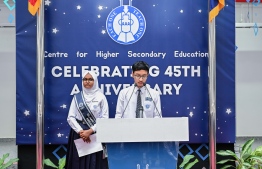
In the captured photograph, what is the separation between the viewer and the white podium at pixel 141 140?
340 cm

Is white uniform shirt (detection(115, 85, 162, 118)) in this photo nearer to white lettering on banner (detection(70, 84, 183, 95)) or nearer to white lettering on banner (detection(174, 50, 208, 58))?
white lettering on banner (detection(70, 84, 183, 95))

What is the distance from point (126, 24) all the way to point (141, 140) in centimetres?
190

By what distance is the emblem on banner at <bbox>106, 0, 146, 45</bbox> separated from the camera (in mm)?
4953

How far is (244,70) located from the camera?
964 cm

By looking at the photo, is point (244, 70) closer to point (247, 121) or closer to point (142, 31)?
point (247, 121)

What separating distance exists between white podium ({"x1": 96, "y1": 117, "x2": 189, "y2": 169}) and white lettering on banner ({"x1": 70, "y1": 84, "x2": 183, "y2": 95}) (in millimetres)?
1527

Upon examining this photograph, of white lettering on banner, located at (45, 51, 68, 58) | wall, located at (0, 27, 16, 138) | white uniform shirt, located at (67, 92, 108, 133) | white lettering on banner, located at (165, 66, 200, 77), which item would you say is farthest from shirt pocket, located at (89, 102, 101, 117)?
wall, located at (0, 27, 16, 138)

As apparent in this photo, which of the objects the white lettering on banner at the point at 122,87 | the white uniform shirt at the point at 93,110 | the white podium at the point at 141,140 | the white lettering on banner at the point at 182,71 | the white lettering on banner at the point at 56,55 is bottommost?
the white podium at the point at 141,140

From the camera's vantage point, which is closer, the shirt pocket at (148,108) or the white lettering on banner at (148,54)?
the shirt pocket at (148,108)

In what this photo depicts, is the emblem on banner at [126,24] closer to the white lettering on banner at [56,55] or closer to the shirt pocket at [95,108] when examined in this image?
the white lettering on banner at [56,55]

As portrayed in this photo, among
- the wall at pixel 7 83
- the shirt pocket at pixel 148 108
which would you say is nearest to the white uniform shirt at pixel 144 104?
the shirt pocket at pixel 148 108

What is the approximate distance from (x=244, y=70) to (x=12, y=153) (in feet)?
17.3

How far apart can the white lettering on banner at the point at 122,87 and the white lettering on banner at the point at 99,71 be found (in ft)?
0.42

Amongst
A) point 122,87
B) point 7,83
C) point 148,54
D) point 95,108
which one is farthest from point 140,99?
point 7,83
